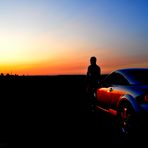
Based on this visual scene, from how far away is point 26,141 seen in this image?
23.8 feet

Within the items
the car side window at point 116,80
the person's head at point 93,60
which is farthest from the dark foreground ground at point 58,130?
the person's head at point 93,60

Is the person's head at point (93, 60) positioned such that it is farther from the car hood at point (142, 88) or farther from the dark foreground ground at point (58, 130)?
the car hood at point (142, 88)

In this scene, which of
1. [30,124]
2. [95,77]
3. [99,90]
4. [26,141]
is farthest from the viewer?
[95,77]

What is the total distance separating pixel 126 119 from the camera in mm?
7605

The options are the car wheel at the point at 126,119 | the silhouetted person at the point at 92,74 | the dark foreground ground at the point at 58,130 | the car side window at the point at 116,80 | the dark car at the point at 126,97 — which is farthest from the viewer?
the silhouetted person at the point at 92,74

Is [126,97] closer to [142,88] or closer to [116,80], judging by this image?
[142,88]

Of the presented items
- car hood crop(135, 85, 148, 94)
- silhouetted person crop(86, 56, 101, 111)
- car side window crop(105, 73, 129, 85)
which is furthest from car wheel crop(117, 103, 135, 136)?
silhouetted person crop(86, 56, 101, 111)

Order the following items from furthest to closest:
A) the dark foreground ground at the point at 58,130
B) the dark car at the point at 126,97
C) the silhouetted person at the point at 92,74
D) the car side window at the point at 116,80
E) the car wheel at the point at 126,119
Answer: the silhouetted person at the point at 92,74 < the car side window at the point at 116,80 < the car wheel at the point at 126,119 < the dark foreground ground at the point at 58,130 < the dark car at the point at 126,97

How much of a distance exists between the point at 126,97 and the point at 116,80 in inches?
59.3

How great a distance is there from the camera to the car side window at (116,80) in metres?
8.29

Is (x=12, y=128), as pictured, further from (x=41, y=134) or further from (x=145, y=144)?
(x=145, y=144)

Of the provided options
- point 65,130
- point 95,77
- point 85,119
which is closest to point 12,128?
point 65,130

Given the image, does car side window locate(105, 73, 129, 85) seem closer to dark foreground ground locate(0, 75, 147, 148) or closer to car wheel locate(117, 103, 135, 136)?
car wheel locate(117, 103, 135, 136)

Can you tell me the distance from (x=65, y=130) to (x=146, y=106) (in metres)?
2.39
